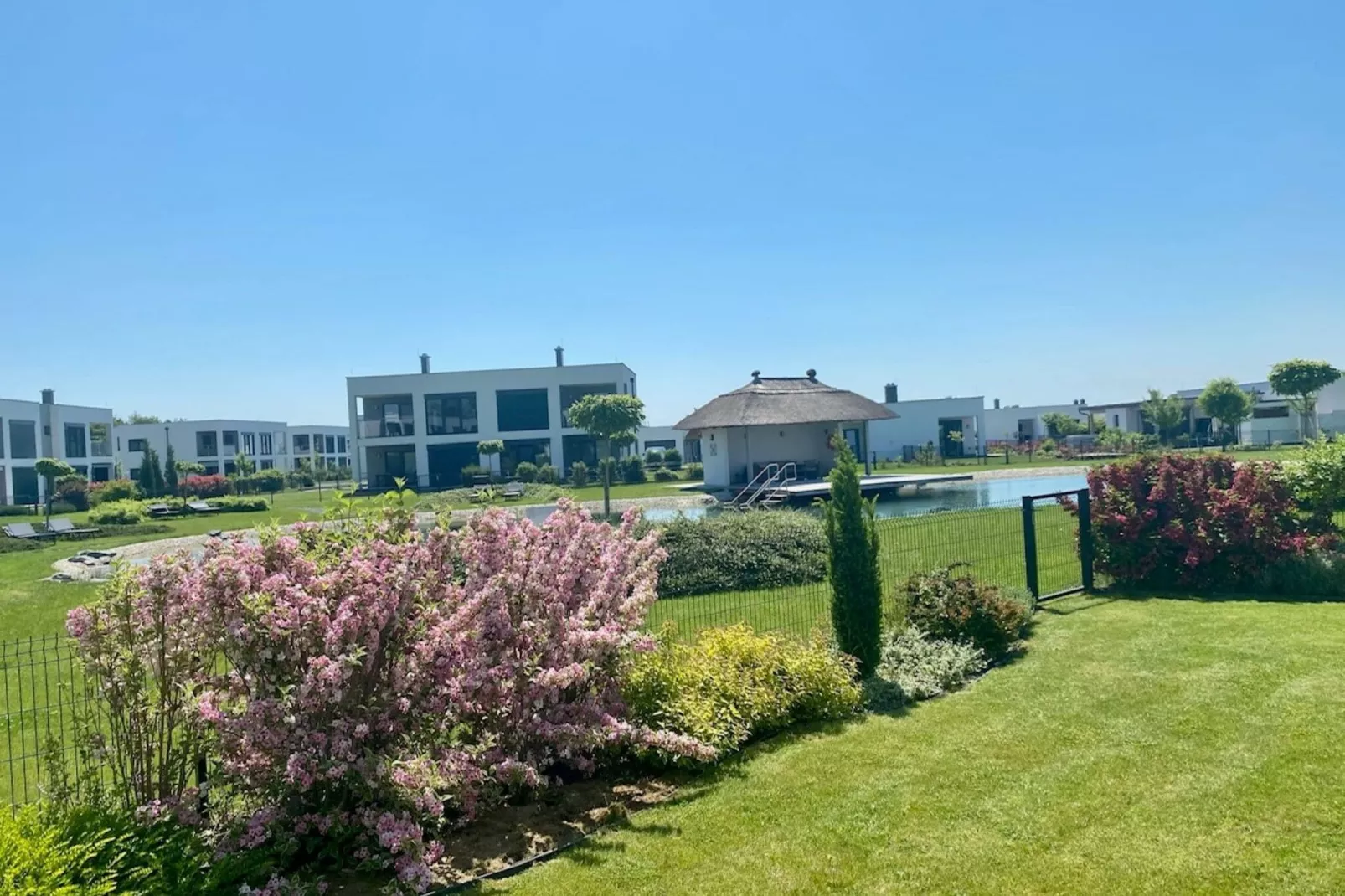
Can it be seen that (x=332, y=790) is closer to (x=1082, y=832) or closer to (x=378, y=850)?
(x=378, y=850)

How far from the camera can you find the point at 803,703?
6637mm

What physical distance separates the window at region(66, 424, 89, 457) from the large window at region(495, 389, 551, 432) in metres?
29.5

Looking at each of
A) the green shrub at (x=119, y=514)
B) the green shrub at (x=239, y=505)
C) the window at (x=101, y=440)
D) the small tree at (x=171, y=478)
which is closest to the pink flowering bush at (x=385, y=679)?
the green shrub at (x=119, y=514)

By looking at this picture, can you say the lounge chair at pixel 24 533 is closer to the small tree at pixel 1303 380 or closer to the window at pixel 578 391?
the window at pixel 578 391

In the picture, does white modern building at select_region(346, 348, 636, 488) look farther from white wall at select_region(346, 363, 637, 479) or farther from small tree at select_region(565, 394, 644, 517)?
small tree at select_region(565, 394, 644, 517)

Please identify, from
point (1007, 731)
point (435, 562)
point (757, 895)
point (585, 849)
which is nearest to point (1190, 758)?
point (1007, 731)

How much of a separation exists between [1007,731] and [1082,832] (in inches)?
66.4

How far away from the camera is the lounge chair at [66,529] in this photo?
28641 mm

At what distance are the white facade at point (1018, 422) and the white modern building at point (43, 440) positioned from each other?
68.4m

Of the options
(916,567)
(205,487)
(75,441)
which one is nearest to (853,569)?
(916,567)

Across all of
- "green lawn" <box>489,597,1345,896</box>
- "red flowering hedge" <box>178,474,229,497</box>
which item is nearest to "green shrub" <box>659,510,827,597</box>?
"green lawn" <box>489,597,1345,896</box>

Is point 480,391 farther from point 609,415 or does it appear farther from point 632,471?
point 609,415

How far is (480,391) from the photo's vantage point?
50.6 meters

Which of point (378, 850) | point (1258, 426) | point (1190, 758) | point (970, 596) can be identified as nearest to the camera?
point (378, 850)
